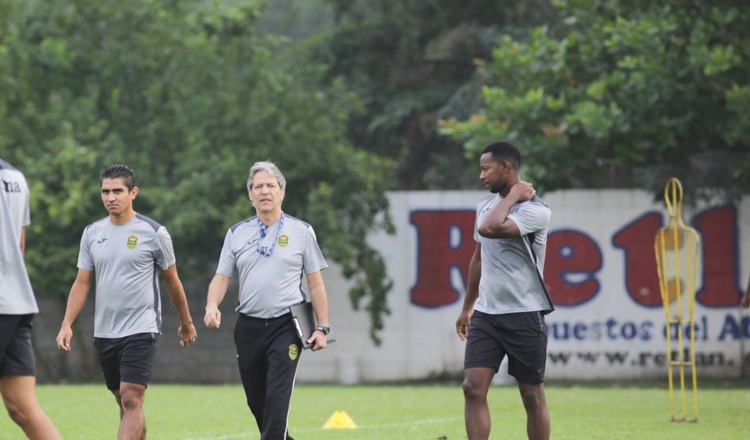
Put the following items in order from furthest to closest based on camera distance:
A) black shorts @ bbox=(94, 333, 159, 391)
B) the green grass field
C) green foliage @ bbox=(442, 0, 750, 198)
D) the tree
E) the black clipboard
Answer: the tree < green foliage @ bbox=(442, 0, 750, 198) < the green grass field < black shorts @ bbox=(94, 333, 159, 391) < the black clipboard

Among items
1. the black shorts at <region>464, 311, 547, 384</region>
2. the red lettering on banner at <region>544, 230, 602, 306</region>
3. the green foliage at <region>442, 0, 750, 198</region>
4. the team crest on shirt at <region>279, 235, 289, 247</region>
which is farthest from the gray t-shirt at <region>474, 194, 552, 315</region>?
the red lettering on banner at <region>544, 230, 602, 306</region>

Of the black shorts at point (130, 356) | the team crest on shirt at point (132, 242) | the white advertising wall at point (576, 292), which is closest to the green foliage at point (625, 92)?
the white advertising wall at point (576, 292)

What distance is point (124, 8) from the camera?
904 inches

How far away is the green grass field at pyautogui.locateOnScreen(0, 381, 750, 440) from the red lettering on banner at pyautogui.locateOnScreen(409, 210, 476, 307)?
7.26 feet

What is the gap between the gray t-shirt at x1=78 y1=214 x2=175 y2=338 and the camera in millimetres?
9531

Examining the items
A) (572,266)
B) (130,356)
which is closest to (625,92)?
(572,266)

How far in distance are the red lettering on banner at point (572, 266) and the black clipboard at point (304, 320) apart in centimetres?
1373

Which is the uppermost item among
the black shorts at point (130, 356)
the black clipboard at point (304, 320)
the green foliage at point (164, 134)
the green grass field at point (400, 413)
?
the green foliage at point (164, 134)

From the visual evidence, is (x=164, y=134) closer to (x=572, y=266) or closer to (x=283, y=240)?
(x=572, y=266)

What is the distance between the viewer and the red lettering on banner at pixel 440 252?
23000mm

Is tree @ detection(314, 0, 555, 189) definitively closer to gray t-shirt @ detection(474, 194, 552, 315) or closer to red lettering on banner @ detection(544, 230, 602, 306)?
red lettering on banner @ detection(544, 230, 602, 306)

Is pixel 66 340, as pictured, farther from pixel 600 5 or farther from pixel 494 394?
pixel 600 5

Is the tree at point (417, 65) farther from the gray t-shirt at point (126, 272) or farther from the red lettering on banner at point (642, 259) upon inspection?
the gray t-shirt at point (126, 272)

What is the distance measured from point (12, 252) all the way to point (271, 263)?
1.91 metres
